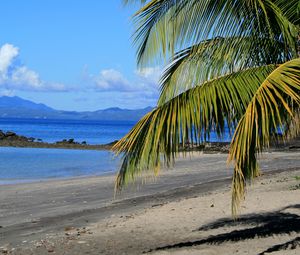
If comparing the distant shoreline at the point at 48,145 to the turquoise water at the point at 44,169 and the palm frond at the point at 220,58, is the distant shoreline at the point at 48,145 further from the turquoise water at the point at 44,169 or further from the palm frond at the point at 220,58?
the palm frond at the point at 220,58

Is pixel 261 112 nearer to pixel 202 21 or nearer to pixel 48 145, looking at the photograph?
pixel 202 21

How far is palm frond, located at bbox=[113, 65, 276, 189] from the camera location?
5719mm

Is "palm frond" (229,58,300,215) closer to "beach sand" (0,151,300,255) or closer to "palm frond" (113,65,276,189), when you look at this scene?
"palm frond" (113,65,276,189)

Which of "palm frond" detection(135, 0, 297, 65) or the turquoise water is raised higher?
"palm frond" detection(135, 0, 297, 65)

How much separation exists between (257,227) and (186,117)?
3740 millimetres

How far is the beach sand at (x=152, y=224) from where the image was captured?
7930 millimetres

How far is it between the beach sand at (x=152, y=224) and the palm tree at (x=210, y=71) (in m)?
1.97

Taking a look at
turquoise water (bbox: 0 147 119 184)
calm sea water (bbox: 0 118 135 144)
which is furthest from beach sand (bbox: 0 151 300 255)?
calm sea water (bbox: 0 118 135 144)

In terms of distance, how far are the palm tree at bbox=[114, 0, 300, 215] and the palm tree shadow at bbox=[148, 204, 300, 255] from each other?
80.5 inches

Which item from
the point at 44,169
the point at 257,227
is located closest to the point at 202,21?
the point at 257,227

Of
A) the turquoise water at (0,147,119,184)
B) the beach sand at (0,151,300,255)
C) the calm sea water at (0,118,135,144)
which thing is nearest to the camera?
the beach sand at (0,151,300,255)

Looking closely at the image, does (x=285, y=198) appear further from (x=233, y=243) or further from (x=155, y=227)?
(x=233, y=243)

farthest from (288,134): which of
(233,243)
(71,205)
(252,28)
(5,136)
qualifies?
(5,136)

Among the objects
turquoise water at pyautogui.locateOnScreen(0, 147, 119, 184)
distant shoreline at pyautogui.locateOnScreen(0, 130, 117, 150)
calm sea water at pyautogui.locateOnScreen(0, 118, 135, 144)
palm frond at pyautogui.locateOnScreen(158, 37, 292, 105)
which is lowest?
turquoise water at pyautogui.locateOnScreen(0, 147, 119, 184)
